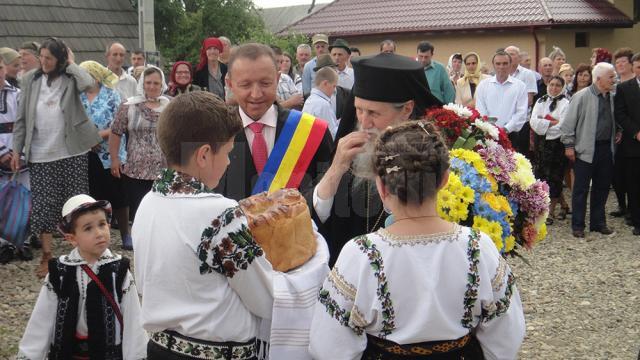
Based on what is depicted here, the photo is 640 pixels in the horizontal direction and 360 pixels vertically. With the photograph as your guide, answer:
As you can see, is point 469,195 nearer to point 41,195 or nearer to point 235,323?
point 235,323

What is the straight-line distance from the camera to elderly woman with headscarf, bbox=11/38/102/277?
7.33 m

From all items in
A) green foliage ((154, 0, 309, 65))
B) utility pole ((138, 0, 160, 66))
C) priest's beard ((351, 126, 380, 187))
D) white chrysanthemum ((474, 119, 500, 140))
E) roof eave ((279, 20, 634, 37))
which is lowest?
priest's beard ((351, 126, 380, 187))

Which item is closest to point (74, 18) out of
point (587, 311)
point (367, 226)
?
point (587, 311)

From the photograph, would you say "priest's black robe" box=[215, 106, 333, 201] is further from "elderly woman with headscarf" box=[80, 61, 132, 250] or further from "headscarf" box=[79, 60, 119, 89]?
"headscarf" box=[79, 60, 119, 89]

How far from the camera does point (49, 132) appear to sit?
7406mm

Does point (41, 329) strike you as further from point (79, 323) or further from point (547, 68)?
point (547, 68)

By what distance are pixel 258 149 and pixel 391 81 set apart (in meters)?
0.81

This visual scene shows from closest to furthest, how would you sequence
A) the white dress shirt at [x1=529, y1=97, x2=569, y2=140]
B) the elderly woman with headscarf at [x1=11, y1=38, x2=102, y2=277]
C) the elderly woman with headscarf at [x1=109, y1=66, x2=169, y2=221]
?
the elderly woman with headscarf at [x1=11, y1=38, x2=102, y2=277], the elderly woman with headscarf at [x1=109, y1=66, x2=169, y2=221], the white dress shirt at [x1=529, y1=97, x2=569, y2=140]

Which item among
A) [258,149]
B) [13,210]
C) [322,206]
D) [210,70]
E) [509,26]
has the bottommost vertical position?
[13,210]

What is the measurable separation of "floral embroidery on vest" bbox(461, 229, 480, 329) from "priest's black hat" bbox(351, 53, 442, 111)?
104 cm

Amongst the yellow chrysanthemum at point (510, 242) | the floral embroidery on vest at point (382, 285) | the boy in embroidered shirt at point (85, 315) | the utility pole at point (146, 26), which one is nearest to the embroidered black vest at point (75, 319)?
the boy in embroidered shirt at point (85, 315)

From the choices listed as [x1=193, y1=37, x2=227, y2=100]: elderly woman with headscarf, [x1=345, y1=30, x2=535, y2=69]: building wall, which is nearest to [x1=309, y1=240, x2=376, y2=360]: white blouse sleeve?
[x1=193, y1=37, x2=227, y2=100]: elderly woman with headscarf

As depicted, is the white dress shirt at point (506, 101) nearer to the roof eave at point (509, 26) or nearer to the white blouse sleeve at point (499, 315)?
the white blouse sleeve at point (499, 315)

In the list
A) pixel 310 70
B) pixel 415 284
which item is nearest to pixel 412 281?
pixel 415 284
